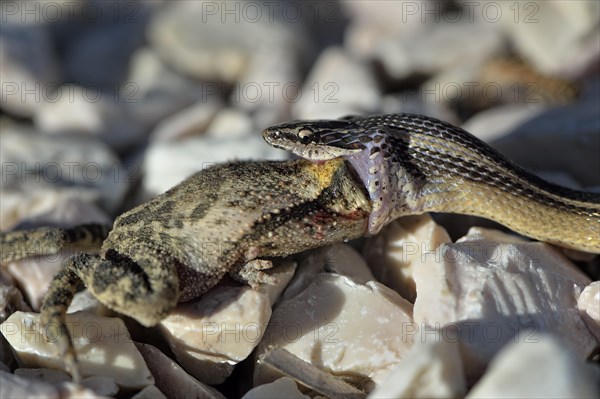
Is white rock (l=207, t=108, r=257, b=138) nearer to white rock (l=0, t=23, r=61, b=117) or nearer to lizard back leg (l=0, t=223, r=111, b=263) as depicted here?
white rock (l=0, t=23, r=61, b=117)

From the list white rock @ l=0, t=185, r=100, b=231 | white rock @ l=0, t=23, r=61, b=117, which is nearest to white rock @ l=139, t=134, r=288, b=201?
white rock @ l=0, t=185, r=100, b=231

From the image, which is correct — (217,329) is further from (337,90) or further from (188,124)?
(337,90)

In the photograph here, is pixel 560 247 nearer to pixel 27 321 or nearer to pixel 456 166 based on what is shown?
pixel 456 166

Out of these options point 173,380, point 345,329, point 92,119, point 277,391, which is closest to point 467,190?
point 345,329

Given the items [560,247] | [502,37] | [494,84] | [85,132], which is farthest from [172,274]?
[502,37]

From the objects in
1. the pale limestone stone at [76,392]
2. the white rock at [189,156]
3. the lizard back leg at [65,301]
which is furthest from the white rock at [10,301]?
the white rock at [189,156]

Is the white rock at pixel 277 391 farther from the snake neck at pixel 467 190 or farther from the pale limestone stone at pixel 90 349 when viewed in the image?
the snake neck at pixel 467 190
